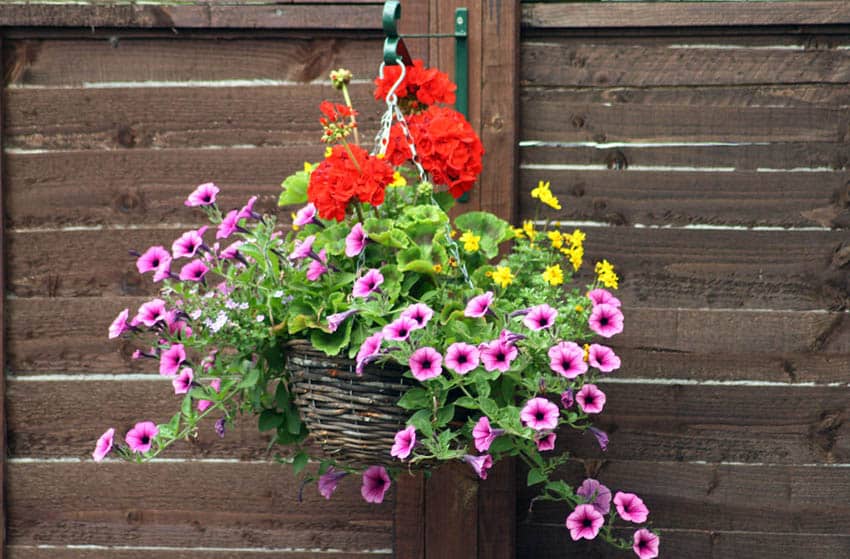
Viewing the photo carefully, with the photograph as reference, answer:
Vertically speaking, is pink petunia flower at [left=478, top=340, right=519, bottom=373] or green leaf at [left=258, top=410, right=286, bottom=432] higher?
pink petunia flower at [left=478, top=340, right=519, bottom=373]

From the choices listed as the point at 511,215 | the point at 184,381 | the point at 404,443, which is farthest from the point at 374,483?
the point at 511,215

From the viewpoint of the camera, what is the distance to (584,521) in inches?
79.1

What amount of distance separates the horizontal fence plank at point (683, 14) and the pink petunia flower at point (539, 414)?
104 cm

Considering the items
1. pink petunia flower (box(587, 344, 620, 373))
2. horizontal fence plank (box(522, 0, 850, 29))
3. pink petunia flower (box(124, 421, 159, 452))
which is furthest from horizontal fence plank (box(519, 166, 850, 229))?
pink petunia flower (box(124, 421, 159, 452))

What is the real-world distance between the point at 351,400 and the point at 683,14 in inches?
49.0

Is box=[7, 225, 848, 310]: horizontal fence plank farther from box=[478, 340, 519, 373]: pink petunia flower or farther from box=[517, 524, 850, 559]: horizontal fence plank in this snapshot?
box=[478, 340, 519, 373]: pink petunia flower

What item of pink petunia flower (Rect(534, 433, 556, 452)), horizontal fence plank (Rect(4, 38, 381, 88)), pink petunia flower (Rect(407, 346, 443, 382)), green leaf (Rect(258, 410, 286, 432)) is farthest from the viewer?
horizontal fence plank (Rect(4, 38, 381, 88))

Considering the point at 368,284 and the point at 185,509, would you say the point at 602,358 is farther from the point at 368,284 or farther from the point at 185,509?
the point at 185,509

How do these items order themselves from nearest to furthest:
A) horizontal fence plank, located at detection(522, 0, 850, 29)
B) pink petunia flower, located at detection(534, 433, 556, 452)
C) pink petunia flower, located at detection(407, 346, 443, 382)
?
pink petunia flower, located at detection(407, 346, 443, 382)
pink petunia flower, located at detection(534, 433, 556, 452)
horizontal fence plank, located at detection(522, 0, 850, 29)

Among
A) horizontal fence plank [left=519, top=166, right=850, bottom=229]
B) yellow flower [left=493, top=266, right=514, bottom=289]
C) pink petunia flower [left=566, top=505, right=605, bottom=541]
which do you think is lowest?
pink petunia flower [left=566, top=505, right=605, bottom=541]

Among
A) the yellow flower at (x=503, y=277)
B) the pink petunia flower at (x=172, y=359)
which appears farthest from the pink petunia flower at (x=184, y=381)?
the yellow flower at (x=503, y=277)

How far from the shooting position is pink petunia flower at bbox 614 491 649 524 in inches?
80.7

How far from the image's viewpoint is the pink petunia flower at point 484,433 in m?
1.78

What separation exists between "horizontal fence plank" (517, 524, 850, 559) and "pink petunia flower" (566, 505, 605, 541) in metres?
0.41
